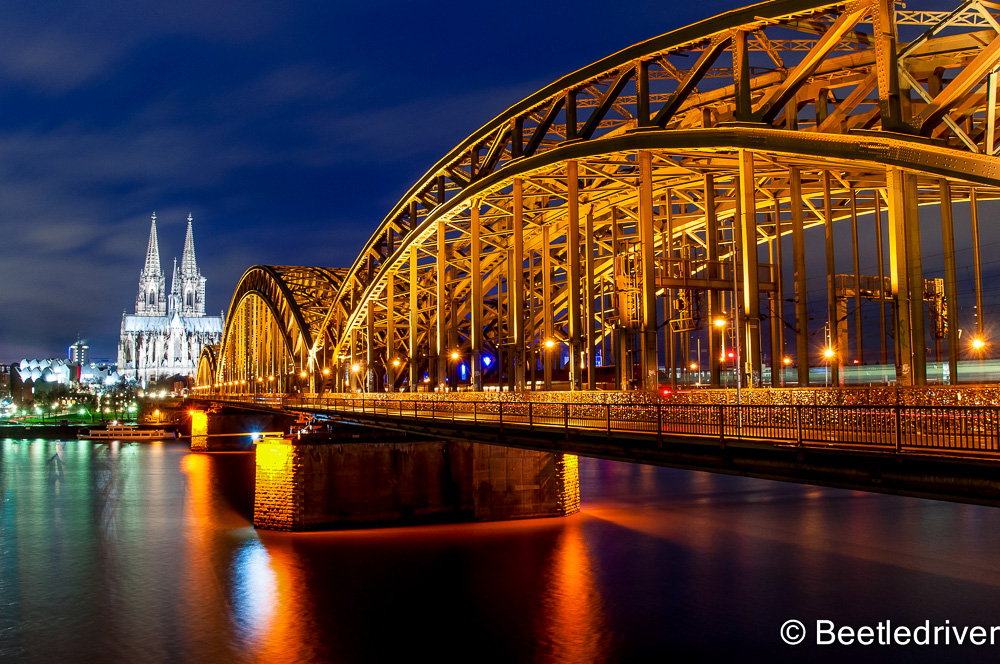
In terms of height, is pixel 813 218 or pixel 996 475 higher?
pixel 813 218

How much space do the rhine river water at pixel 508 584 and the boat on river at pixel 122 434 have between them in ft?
294

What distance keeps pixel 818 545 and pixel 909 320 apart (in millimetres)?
15616

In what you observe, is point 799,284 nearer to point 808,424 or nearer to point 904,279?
point 904,279

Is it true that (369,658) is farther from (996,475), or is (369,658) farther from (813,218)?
(813,218)

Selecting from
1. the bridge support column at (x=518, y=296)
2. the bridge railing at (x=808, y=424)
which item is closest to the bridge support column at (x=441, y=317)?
the bridge support column at (x=518, y=296)

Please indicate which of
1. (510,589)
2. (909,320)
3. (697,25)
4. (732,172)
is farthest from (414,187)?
(909,320)

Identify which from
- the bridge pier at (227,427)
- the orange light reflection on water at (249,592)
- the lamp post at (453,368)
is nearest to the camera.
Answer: the orange light reflection on water at (249,592)

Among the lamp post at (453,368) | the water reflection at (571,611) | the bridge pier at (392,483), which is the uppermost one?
the lamp post at (453,368)

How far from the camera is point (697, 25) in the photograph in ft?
108

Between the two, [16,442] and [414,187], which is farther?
[16,442]

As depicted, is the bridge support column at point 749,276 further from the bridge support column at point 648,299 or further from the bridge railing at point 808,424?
Answer: the bridge railing at point 808,424

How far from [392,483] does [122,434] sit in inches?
4327

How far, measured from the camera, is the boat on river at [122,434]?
136250mm

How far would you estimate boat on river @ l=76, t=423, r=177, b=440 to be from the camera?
136250 millimetres
